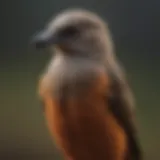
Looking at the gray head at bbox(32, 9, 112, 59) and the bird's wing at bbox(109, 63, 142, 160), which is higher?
the gray head at bbox(32, 9, 112, 59)

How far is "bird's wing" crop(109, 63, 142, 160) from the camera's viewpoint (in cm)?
66

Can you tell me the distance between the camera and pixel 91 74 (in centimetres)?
63

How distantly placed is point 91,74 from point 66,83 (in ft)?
0.12

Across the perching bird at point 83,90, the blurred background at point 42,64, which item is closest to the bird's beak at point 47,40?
the perching bird at point 83,90

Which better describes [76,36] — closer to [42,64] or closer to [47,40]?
[47,40]

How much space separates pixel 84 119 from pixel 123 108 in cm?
7

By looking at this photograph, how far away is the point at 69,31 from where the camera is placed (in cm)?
63

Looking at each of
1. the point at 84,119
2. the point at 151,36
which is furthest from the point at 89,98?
the point at 151,36

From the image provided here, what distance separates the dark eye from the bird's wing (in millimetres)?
77

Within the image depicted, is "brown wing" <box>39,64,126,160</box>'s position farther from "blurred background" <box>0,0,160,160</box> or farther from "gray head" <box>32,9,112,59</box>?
"blurred background" <box>0,0,160,160</box>

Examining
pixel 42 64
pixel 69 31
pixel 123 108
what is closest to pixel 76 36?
pixel 69 31

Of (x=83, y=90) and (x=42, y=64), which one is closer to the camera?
(x=83, y=90)

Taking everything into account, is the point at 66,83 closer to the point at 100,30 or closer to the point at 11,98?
the point at 100,30

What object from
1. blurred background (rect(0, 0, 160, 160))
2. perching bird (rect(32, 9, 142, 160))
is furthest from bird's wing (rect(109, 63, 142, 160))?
blurred background (rect(0, 0, 160, 160))
